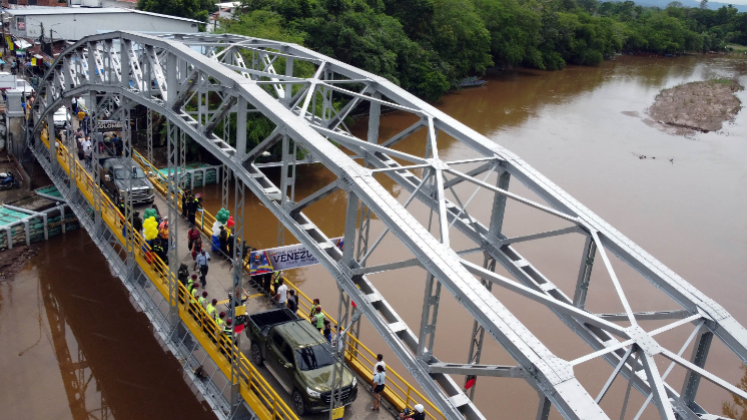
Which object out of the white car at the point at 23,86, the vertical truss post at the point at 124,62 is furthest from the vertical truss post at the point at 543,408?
the white car at the point at 23,86

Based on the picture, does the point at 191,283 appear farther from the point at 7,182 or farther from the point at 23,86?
the point at 23,86

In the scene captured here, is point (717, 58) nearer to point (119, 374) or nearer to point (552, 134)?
point (552, 134)

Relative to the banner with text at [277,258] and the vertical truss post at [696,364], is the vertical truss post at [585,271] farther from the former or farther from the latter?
the banner with text at [277,258]

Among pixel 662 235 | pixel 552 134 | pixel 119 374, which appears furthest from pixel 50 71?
pixel 552 134

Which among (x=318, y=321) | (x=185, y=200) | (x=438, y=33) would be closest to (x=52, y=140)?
(x=185, y=200)

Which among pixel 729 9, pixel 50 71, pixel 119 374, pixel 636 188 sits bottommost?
pixel 119 374

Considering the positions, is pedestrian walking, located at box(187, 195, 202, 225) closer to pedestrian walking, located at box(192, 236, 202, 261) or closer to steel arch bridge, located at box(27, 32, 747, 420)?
pedestrian walking, located at box(192, 236, 202, 261)

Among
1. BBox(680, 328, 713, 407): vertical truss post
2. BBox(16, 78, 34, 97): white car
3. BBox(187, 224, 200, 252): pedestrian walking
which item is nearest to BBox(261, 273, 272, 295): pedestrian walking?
BBox(187, 224, 200, 252): pedestrian walking
